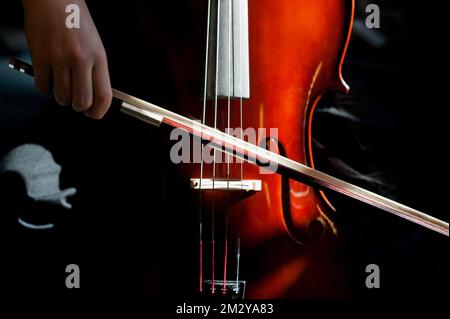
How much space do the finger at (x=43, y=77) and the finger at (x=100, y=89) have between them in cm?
5

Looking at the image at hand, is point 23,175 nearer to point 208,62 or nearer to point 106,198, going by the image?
point 106,198

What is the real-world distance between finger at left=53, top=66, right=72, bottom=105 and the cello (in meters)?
0.16

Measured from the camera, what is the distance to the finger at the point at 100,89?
0.49m

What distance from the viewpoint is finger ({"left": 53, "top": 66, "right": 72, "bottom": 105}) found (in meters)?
0.48

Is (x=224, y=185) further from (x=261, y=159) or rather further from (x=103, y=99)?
(x=103, y=99)

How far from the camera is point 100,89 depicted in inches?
19.6
